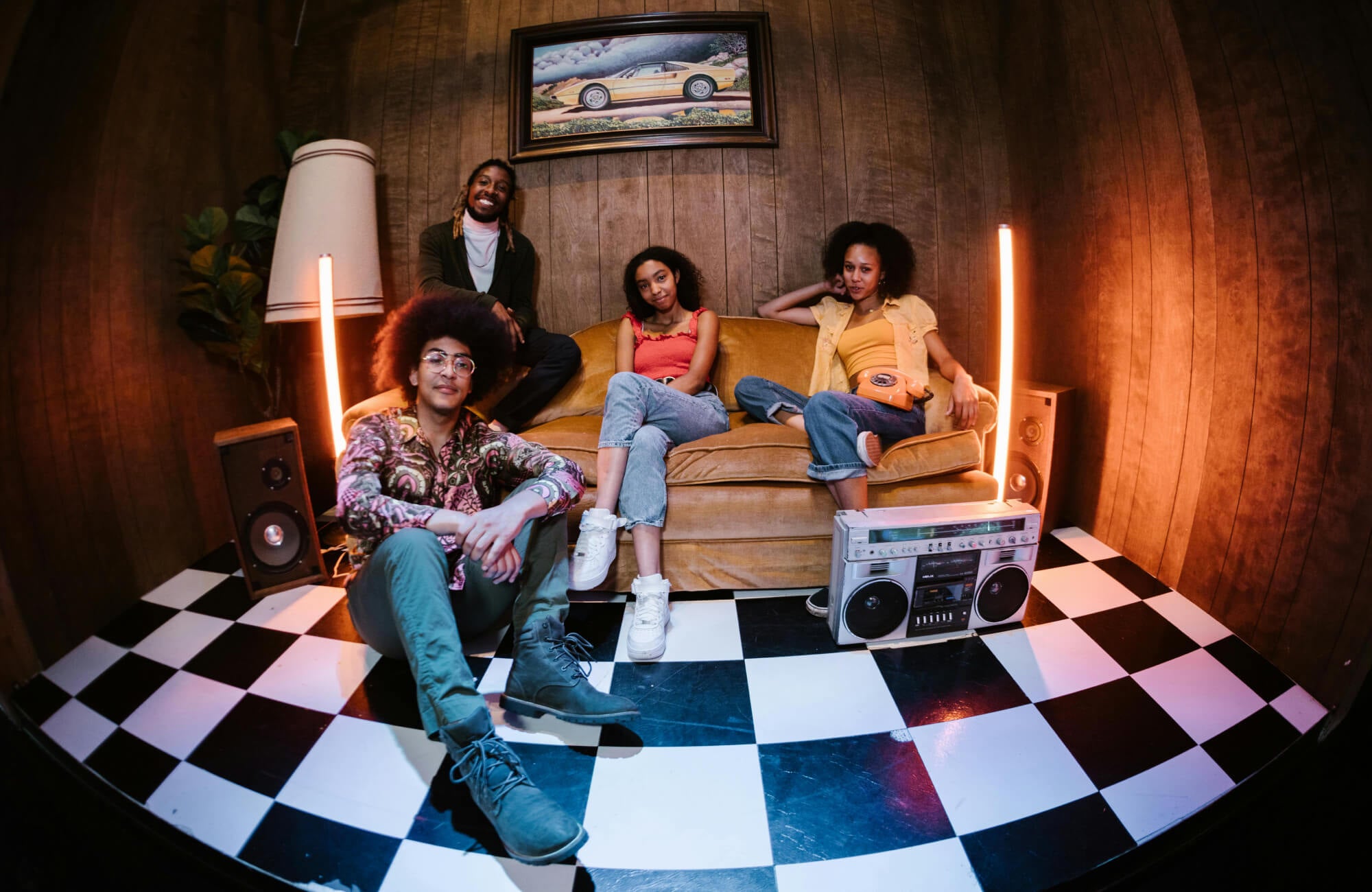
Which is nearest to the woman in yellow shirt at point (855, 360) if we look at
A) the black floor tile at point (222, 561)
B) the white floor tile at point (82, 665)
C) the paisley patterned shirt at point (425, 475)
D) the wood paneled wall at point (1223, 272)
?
the wood paneled wall at point (1223, 272)

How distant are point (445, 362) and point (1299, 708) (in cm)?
157

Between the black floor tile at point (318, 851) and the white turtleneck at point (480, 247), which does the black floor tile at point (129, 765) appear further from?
the white turtleneck at point (480, 247)

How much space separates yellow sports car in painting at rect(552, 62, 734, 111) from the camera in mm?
1375

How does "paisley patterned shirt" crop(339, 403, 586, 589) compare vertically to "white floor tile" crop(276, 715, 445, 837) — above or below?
above

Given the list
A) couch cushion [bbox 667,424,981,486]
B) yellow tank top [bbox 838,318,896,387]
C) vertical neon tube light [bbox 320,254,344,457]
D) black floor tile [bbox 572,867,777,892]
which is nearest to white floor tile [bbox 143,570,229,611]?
vertical neon tube light [bbox 320,254,344,457]

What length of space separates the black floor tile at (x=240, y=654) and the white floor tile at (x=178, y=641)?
2 centimetres

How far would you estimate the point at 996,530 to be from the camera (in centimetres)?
109

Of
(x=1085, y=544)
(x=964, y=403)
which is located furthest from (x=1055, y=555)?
(x=964, y=403)

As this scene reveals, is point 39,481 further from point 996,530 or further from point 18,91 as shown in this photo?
point 996,530

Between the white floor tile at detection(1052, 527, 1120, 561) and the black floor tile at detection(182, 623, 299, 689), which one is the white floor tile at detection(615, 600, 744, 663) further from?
the white floor tile at detection(1052, 527, 1120, 561)

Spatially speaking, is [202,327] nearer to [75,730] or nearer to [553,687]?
[75,730]

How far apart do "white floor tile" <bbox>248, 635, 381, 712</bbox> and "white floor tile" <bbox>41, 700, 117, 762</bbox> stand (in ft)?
0.90

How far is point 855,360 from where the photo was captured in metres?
1.63

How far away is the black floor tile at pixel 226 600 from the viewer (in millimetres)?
923
